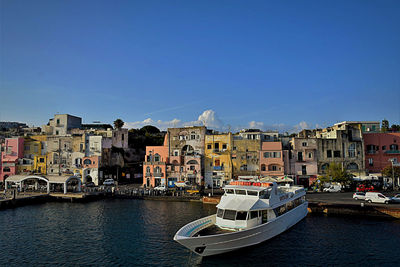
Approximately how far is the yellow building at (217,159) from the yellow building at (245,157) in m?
1.35

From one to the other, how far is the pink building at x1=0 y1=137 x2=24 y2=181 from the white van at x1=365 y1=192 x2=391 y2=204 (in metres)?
82.5

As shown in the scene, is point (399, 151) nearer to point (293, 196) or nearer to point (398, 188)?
point (398, 188)

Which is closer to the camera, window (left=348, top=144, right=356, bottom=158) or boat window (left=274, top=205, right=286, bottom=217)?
boat window (left=274, top=205, right=286, bottom=217)

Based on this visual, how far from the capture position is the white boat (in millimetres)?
24188

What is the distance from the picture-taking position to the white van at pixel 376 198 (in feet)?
139

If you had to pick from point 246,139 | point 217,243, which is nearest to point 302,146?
point 246,139

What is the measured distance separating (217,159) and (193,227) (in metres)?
40.8

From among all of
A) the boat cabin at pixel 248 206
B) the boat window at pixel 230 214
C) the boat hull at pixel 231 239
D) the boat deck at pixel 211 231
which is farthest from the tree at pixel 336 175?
the boat deck at pixel 211 231

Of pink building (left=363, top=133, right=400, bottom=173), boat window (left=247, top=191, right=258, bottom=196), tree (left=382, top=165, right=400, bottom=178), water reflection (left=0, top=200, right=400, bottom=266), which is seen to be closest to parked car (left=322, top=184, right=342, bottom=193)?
tree (left=382, top=165, right=400, bottom=178)

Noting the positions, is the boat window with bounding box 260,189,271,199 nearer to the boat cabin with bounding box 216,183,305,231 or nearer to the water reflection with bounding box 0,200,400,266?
the boat cabin with bounding box 216,183,305,231

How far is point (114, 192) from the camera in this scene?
60156 millimetres

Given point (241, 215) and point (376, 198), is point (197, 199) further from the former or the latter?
point (376, 198)

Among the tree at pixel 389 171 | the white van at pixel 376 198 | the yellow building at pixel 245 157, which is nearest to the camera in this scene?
the white van at pixel 376 198

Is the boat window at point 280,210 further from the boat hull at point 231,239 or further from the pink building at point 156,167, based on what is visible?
the pink building at point 156,167
